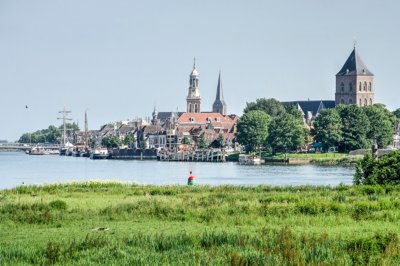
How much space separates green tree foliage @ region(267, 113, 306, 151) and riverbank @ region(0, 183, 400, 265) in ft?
387

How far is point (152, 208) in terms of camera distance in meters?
31.3

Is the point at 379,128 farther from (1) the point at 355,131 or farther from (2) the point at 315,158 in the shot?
(2) the point at 315,158

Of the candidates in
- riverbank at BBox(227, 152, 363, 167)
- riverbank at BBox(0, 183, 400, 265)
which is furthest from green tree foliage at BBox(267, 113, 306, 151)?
riverbank at BBox(0, 183, 400, 265)

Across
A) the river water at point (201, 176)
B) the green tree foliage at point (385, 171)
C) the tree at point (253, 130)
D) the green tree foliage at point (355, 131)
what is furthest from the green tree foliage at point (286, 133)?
the green tree foliage at point (385, 171)

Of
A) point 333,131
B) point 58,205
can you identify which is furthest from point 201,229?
point 333,131

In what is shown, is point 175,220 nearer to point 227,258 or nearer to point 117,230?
point 117,230

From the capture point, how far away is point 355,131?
153 metres

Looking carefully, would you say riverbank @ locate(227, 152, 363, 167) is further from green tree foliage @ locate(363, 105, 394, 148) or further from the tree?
green tree foliage @ locate(363, 105, 394, 148)

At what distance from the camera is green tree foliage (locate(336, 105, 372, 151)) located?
502 feet

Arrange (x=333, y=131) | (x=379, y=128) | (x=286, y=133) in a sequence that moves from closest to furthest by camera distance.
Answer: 1. (x=333, y=131)
2. (x=379, y=128)
3. (x=286, y=133)

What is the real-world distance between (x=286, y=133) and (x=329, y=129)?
29.3 ft

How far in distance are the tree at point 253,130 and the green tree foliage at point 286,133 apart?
7972mm

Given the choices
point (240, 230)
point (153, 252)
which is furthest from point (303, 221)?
point (153, 252)

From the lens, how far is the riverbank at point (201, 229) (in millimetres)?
20922
